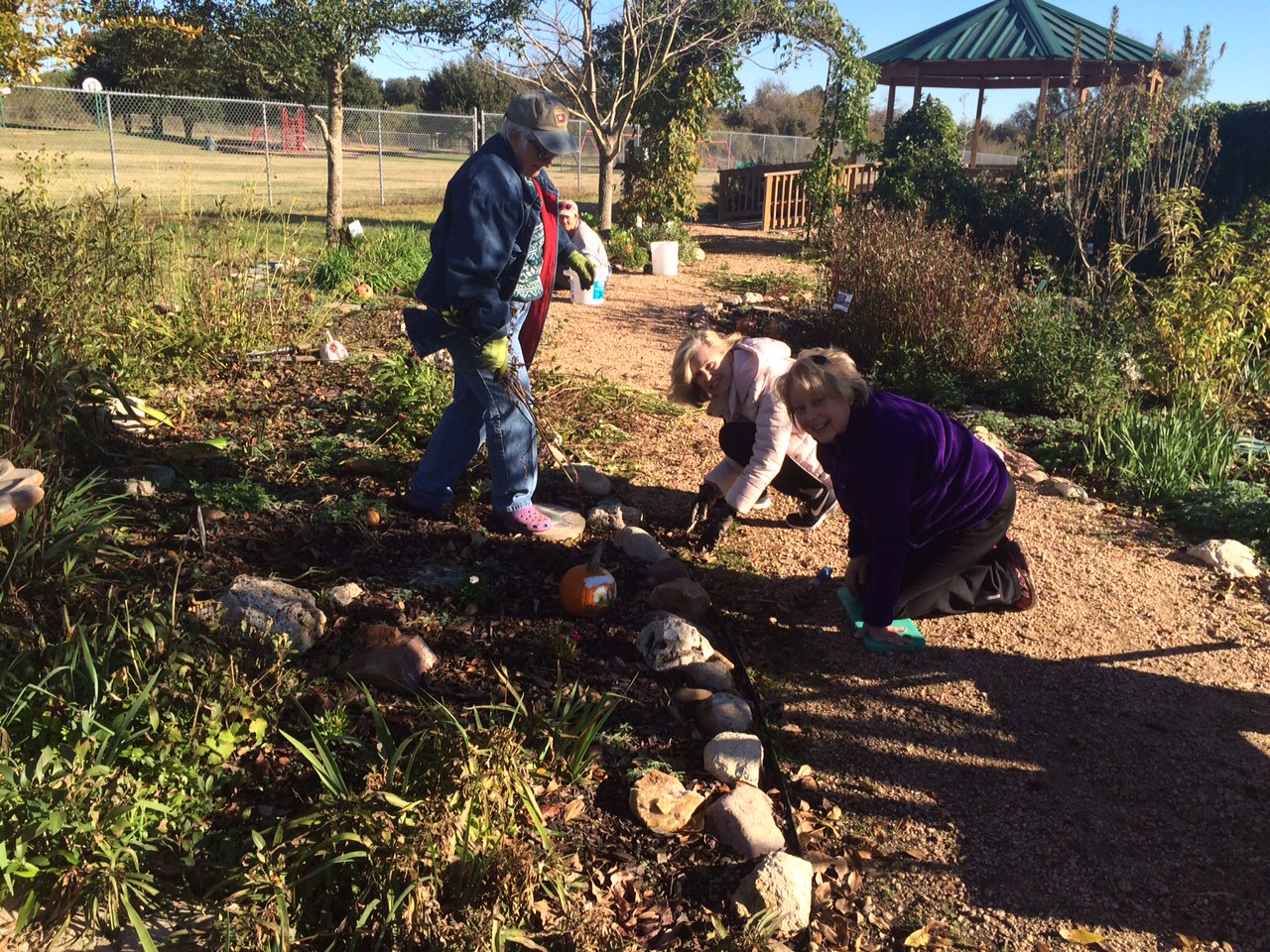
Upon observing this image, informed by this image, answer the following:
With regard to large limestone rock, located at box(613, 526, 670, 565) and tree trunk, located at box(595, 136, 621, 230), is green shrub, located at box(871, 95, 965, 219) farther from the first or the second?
large limestone rock, located at box(613, 526, 670, 565)

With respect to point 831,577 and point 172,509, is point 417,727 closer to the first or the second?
point 172,509

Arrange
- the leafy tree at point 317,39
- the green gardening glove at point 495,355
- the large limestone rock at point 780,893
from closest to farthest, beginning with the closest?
the large limestone rock at point 780,893 → the green gardening glove at point 495,355 → the leafy tree at point 317,39

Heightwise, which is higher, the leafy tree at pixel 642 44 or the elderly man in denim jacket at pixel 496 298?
the leafy tree at pixel 642 44

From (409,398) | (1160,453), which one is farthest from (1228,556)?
(409,398)

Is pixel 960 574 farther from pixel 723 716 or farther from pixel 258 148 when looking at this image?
pixel 258 148

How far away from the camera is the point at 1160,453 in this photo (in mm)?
4832

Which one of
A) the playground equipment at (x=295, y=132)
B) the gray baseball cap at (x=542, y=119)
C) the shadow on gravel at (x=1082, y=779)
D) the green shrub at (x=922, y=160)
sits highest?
the playground equipment at (x=295, y=132)

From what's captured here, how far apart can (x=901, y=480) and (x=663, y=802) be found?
1.26 metres

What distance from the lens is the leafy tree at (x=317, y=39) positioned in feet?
32.1

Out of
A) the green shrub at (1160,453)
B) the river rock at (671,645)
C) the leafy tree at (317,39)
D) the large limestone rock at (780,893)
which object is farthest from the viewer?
the leafy tree at (317,39)

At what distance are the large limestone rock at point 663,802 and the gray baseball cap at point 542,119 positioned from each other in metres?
2.16

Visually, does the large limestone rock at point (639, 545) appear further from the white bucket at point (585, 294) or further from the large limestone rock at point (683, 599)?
the white bucket at point (585, 294)

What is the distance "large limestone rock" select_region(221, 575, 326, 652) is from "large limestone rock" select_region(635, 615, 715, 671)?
108 cm

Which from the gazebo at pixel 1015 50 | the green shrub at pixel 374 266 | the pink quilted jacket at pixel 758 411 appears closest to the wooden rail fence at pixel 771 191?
the gazebo at pixel 1015 50
